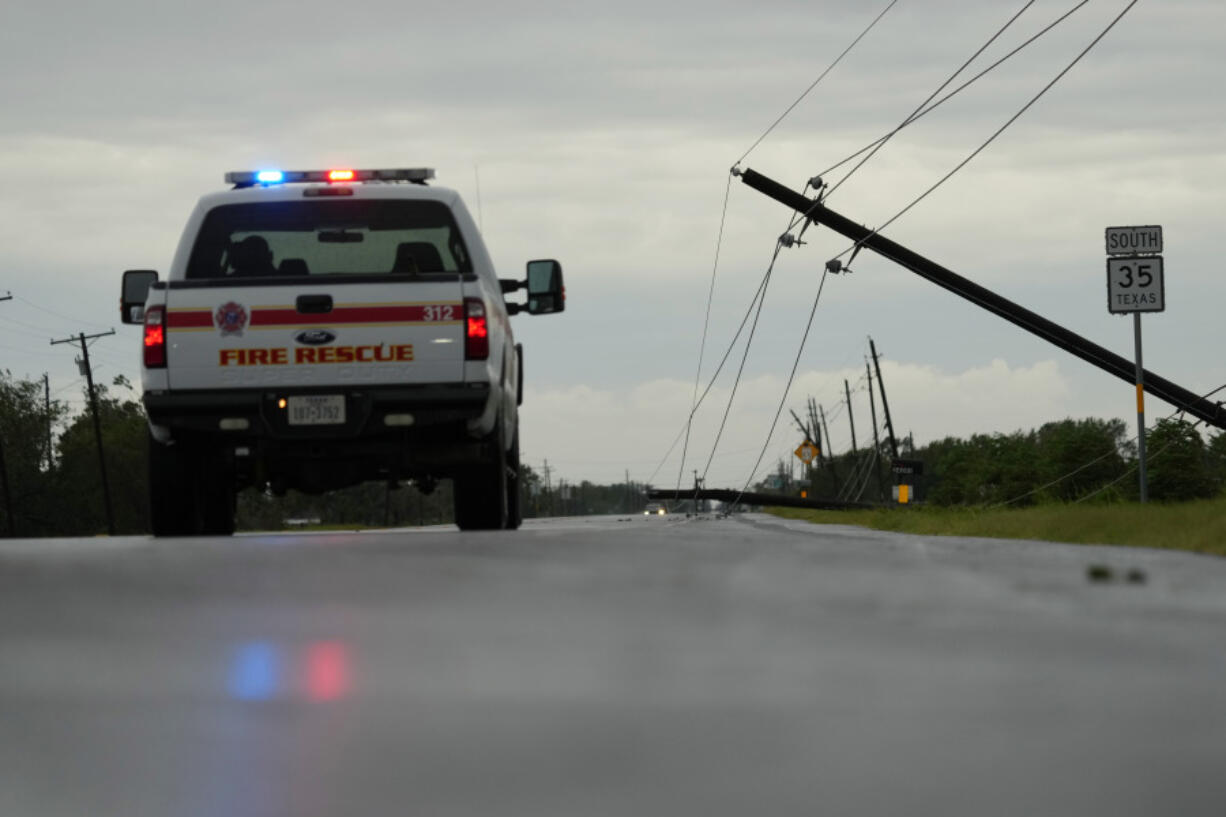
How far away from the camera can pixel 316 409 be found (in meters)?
11.1

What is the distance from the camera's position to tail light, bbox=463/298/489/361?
36.7ft

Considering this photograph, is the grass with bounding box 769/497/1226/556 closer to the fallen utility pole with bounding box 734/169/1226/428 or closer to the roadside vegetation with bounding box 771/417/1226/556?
the roadside vegetation with bounding box 771/417/1226/556

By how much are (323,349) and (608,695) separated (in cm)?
822

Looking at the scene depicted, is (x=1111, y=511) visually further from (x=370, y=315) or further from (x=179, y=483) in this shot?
(x=179, y=483)

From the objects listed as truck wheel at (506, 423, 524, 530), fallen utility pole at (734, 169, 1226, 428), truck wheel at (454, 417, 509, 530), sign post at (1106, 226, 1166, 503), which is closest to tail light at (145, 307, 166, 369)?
truck wheel at (454, 417, 509, 530)

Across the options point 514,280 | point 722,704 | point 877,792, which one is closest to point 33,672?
point 722,704

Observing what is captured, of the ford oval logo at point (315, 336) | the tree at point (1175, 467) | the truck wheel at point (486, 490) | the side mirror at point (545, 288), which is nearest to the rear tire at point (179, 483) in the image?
the ford oval logo at point (315, 336)

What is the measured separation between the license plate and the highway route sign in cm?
1170

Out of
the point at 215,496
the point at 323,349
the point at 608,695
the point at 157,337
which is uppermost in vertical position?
the point at 157,337

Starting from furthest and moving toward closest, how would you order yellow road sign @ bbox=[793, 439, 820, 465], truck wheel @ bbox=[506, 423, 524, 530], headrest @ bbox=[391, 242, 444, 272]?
yellow road sign @ bbox=[793, 439, 820, 465] → truck wheel @ bbox=[506, 423, 524, 530] → headrest @ bbox=[391, 242, 444, 272]

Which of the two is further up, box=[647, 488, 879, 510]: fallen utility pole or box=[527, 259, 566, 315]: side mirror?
box=[527, 259, 566, 315]: side mirror

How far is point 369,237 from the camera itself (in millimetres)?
12344

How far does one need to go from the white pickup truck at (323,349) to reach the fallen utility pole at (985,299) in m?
21.5

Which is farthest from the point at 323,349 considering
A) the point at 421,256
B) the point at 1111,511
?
the point at 1111,511
